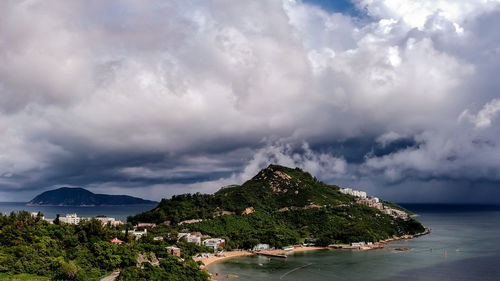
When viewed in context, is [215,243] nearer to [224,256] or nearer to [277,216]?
[224,256]

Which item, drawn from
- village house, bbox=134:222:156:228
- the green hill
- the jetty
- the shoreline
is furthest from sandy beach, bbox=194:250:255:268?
village house, bbox=134:222:156:228

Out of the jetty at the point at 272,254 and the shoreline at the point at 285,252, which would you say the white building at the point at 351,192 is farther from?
the jetty at the point at 272,254

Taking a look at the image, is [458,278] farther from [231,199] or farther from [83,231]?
[231,199]

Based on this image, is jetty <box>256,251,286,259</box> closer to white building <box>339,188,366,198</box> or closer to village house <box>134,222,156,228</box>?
village house <box>134,222,156,228</box>

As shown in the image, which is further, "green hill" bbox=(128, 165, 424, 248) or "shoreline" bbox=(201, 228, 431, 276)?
"green hill" bbox=(128, 165, 424, 248)

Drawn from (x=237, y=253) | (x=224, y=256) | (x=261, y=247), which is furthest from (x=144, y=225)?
(x=261, y=247)
